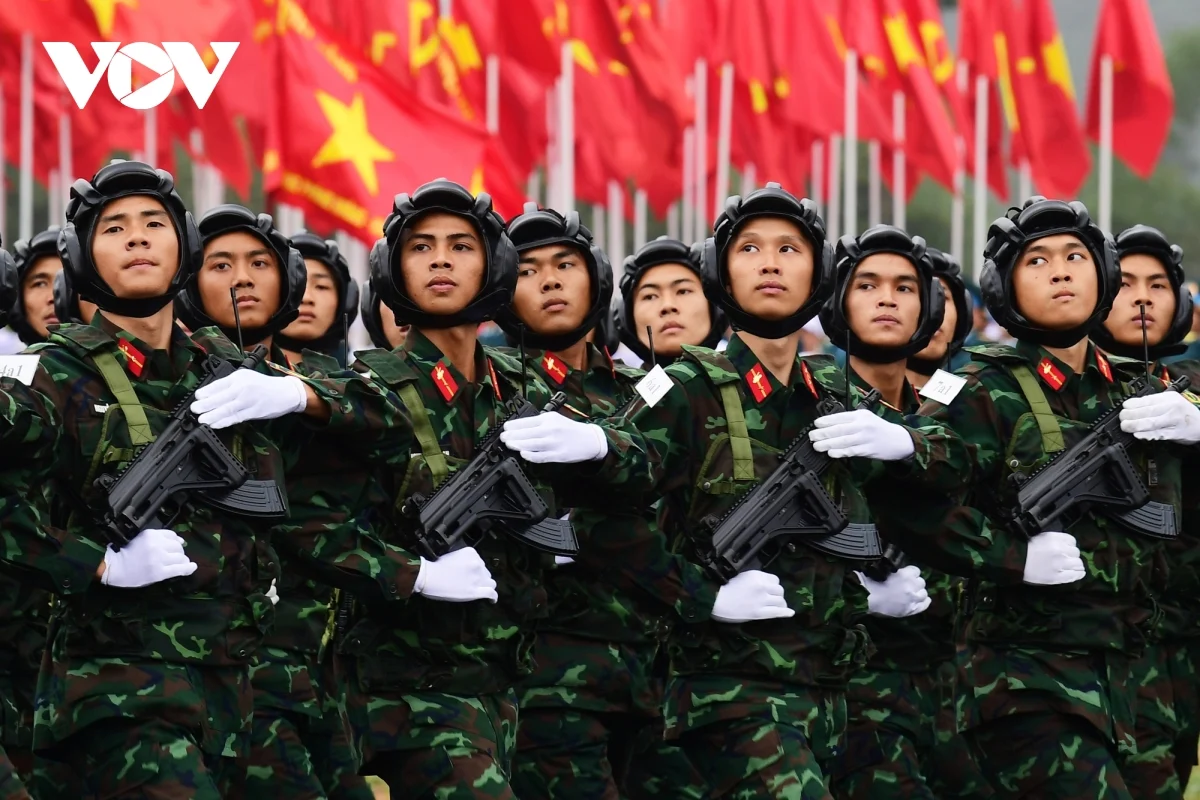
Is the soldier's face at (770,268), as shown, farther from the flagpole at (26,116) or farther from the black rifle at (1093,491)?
the flagpole at (26,116)

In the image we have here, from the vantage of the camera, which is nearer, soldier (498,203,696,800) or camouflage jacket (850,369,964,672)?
soldier (498,203,696,800)

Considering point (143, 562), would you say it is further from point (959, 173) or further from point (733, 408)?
point (959, 173)

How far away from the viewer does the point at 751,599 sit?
7.44 m

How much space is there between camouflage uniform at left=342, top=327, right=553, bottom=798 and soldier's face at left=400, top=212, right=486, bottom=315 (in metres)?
0.16

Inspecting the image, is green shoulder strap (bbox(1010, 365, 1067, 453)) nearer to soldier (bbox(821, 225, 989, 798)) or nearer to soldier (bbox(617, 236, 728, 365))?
soldier (bbox(821, 225, 989, 798))

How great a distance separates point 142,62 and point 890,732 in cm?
1013

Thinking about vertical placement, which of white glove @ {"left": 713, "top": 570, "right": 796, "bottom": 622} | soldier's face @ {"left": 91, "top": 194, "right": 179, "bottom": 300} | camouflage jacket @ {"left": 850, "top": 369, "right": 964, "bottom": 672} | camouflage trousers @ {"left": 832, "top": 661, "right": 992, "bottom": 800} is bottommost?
camouflage trousers @ {"left": 832, "top": 661, "right": 992, "bottom": 800}

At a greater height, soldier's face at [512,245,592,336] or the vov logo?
the vov logo

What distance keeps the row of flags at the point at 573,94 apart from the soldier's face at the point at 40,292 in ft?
23.8

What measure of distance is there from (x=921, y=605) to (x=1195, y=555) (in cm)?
142

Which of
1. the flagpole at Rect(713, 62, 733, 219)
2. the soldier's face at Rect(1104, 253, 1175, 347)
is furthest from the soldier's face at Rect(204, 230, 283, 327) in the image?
the flagpole at Rect(713, 62, 733, 219)

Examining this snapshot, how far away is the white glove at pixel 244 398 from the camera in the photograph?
22.4ft

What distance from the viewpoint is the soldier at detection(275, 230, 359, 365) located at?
10039 millimetres

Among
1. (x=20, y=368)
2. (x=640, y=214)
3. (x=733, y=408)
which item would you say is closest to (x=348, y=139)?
(x=733, y=408)
